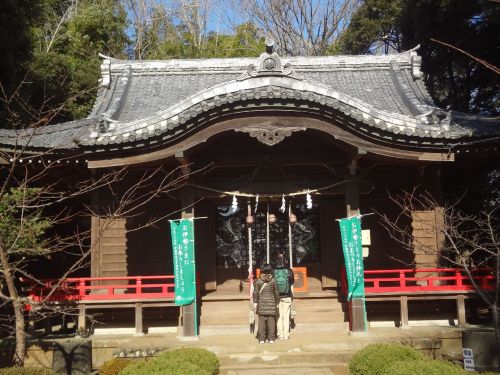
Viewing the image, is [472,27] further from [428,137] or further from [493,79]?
[428,137]

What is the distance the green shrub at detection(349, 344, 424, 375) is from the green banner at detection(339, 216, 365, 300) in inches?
113

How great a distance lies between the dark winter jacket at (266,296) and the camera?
9.98 m

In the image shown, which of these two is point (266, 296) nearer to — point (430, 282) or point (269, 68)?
point (430, 282)

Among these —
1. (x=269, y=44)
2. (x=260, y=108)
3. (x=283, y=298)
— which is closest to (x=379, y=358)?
(x=283, y=298)

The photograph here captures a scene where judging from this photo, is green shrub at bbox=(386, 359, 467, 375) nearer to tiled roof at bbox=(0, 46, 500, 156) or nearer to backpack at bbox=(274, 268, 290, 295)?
backpack at bbox=(274, 268, 290, 295)

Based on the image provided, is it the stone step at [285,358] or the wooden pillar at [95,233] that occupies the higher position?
the wooden pillar at [95,233]

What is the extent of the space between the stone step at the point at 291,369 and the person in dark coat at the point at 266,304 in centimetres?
113

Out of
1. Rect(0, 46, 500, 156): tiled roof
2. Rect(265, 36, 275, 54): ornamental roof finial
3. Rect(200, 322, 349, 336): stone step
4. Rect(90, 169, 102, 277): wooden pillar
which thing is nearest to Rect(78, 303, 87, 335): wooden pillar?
Rect(90, 169, 102, 277): wooden pillar

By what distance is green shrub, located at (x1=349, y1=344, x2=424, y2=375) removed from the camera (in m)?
7.18

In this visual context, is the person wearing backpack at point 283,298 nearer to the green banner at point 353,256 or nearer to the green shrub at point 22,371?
the green banner at point 353,256

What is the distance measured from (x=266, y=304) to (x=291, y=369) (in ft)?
4.91

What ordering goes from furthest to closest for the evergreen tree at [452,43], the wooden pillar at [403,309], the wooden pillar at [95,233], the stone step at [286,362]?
the evergreen tree at [452,43] < the wooden pillar at [95,233] < the wooden pillar at [403,309] < the stone step at [286,362]

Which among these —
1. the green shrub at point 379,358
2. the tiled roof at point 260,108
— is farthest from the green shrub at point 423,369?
the tiled roof at point 260,108

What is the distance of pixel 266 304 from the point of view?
9992mm
